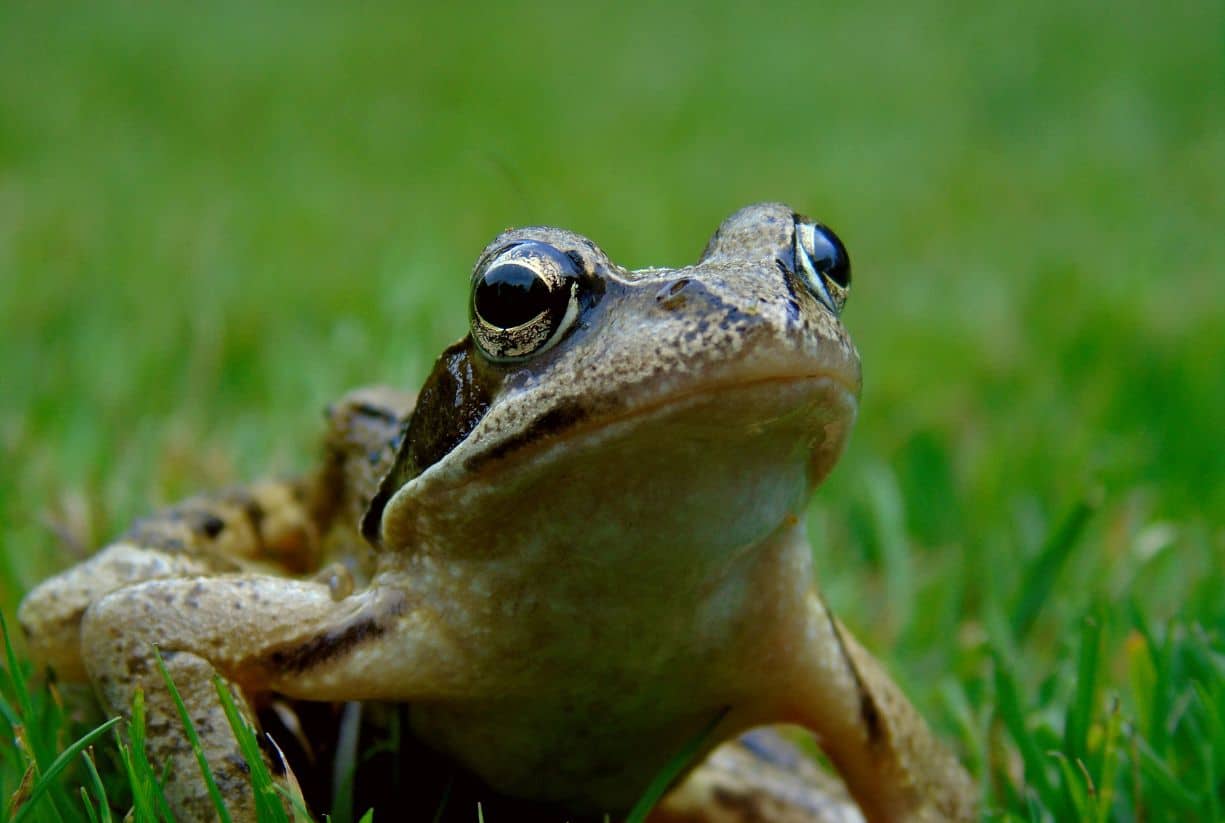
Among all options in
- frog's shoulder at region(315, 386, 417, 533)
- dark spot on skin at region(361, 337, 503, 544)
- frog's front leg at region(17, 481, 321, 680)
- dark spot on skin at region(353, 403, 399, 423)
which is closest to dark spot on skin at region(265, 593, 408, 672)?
dark spot on skin at region(361, 337, 503, 544)

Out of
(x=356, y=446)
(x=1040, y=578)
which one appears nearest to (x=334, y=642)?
(x=356, y=446)

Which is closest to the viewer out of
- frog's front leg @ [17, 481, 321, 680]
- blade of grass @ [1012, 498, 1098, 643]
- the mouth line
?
the mouth line

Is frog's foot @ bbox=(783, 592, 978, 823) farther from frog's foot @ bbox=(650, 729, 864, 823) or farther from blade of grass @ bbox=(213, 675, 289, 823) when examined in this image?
blade of grass @ bbox=(213, 675, 289, 823)

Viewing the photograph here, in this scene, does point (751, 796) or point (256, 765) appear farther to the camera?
point (751, 796)

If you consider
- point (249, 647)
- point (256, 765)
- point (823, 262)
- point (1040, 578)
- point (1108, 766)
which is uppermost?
point (823, 262)

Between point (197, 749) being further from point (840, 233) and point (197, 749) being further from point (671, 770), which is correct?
point (840, 233)

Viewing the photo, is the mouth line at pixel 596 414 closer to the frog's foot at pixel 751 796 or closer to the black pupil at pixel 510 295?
the black pupil at pixel 510 295

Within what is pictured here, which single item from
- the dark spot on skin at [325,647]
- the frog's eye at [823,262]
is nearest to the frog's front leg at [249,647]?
the dark spot on skin at [325,647]
